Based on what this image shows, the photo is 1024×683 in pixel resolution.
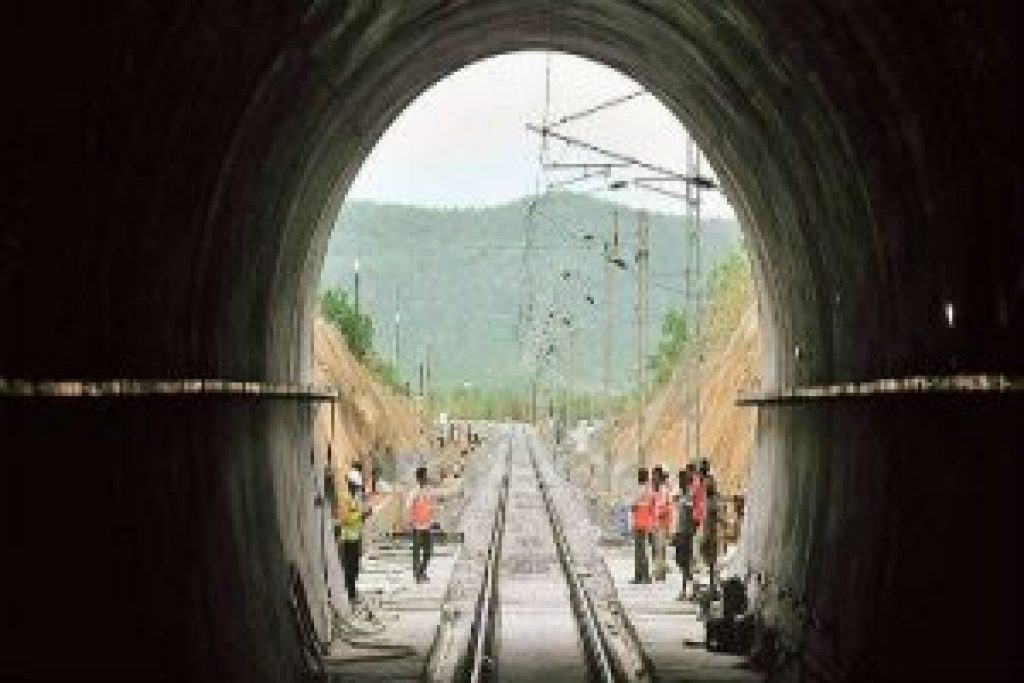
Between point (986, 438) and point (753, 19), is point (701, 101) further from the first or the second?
point (986, 438)

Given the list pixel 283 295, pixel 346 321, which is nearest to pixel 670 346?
pixel 346 321

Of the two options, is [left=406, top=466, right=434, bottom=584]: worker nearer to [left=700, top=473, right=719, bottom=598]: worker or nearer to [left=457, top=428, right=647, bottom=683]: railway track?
[left=457, top=428, right=647, bottom=683]: railway track

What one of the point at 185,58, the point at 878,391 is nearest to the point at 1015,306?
the point at 878,391

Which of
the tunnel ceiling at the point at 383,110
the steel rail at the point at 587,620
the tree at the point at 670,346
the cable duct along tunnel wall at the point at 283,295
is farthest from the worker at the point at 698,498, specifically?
the tree at the point at 670,346

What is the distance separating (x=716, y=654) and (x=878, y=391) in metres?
7.18

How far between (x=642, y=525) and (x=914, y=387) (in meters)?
15.9

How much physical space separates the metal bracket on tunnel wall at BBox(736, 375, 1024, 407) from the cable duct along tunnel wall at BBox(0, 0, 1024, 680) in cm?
8

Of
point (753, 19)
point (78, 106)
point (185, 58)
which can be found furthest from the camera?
point (753, 19)

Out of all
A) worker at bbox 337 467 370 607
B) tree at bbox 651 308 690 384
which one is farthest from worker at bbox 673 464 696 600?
tree at bbox 651 308 690 384

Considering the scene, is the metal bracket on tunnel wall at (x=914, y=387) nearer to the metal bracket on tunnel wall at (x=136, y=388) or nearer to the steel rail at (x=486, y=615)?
the steel rail at (x=486, y=615)

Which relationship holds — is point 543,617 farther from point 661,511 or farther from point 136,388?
point 136,388

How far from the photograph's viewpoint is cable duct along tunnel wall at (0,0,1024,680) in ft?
29.2

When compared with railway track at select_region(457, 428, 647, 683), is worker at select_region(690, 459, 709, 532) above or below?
above

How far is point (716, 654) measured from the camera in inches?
760
